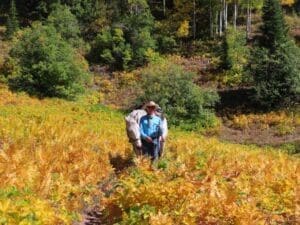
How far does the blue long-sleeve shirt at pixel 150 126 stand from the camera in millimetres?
13320

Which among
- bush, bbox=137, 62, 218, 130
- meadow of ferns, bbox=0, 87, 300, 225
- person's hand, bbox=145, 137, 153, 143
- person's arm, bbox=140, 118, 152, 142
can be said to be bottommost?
bush, bbox=137, 62, 218, 130

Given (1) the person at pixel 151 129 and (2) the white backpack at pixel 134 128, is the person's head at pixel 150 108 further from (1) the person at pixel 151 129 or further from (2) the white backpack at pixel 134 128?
(2) the white backpack at pixel 134 128

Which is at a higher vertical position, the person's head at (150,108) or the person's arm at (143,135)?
the person's head at (150,108)

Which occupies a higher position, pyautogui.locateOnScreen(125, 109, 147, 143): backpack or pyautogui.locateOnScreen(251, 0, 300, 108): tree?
pyautogui.locateOnScreen(125, 109, 147, 143): backpack

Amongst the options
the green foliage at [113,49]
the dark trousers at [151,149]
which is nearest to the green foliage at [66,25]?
the green foliage at [113,49]

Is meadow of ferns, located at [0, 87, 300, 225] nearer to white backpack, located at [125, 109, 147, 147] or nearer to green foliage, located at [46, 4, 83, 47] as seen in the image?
white backpack, located at [125, 109, 147, 147]

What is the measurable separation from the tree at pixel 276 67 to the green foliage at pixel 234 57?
3.63 metres

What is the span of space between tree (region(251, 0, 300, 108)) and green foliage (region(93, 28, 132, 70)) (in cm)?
1325

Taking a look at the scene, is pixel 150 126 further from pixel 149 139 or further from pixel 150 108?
pixel 150 108

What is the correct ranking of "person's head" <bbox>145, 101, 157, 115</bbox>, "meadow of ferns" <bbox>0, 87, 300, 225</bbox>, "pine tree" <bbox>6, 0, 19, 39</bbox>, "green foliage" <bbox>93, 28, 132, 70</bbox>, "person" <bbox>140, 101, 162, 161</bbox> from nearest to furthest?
1. "meadow of ferns" <bbox>0, 87, 300, 225</bbox>
2. "person's head" <bbox>145, 101, 157, 115</bbox>
3. "person" <bbox>140, 101, 162, 161</bbox>
4. "green foliage" <bbox>93, 28, 132, 70</bbox>
5. "pine tree" <bbox>6, 0, 19, 39</bbox>

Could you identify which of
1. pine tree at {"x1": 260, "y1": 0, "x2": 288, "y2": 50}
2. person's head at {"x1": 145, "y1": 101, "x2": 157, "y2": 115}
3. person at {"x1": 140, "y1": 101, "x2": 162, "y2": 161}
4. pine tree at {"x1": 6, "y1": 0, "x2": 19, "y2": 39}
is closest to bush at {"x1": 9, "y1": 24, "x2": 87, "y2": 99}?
pine tree at {"x1": 6, "y1": 0, "x2": 19, "y2": 39}

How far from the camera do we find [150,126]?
43.7 ft

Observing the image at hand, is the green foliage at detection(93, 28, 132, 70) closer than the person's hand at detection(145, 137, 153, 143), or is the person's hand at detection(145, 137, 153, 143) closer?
the person's hand at detection(145, 137, 153, 143)

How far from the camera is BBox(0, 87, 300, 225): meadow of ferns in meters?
9.03
